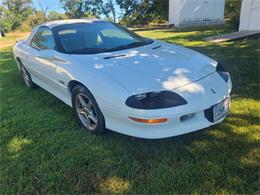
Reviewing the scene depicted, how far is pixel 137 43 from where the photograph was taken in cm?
394

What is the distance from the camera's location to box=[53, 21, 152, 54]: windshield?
3664 millimetres

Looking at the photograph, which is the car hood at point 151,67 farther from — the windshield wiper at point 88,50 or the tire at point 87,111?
the tire at point 87,111

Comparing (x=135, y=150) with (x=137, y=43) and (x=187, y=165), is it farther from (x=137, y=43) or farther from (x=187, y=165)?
(x=137, y=43)

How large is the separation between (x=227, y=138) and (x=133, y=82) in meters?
1.27

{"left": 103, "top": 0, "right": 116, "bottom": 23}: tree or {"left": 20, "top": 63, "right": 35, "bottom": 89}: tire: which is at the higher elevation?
{"left": 20, "top": 63, "right": 35, "bottom": 89}: tire

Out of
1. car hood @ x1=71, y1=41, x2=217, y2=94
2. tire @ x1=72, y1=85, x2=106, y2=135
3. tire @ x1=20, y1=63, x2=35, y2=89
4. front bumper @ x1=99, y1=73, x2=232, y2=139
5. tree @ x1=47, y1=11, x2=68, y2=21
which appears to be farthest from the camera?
tree @ x1=47, y1=11, x2=68, y2=21

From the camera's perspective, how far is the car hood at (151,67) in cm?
272

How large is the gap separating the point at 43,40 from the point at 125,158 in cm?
271

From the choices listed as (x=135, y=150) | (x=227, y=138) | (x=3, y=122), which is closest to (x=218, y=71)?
(x=227, y=138)

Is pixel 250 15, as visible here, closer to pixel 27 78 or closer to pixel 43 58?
pixel 27 78

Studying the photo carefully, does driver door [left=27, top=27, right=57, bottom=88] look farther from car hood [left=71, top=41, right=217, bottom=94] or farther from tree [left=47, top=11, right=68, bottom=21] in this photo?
tree [left=47, top=11, right=68, bottom=21]

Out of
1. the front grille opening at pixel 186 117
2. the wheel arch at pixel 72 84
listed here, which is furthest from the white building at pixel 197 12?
the front grille opening at pixel 186 117

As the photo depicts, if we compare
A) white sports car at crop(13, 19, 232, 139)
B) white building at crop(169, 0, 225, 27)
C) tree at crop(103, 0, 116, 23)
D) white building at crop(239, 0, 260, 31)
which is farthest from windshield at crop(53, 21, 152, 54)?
tree at crop(103, 0, 116, 23)

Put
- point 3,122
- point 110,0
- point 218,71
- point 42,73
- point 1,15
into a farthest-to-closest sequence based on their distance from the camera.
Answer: point 1,15 < point 110,0 < point 42,73 < point 3,122 < point 218,71
